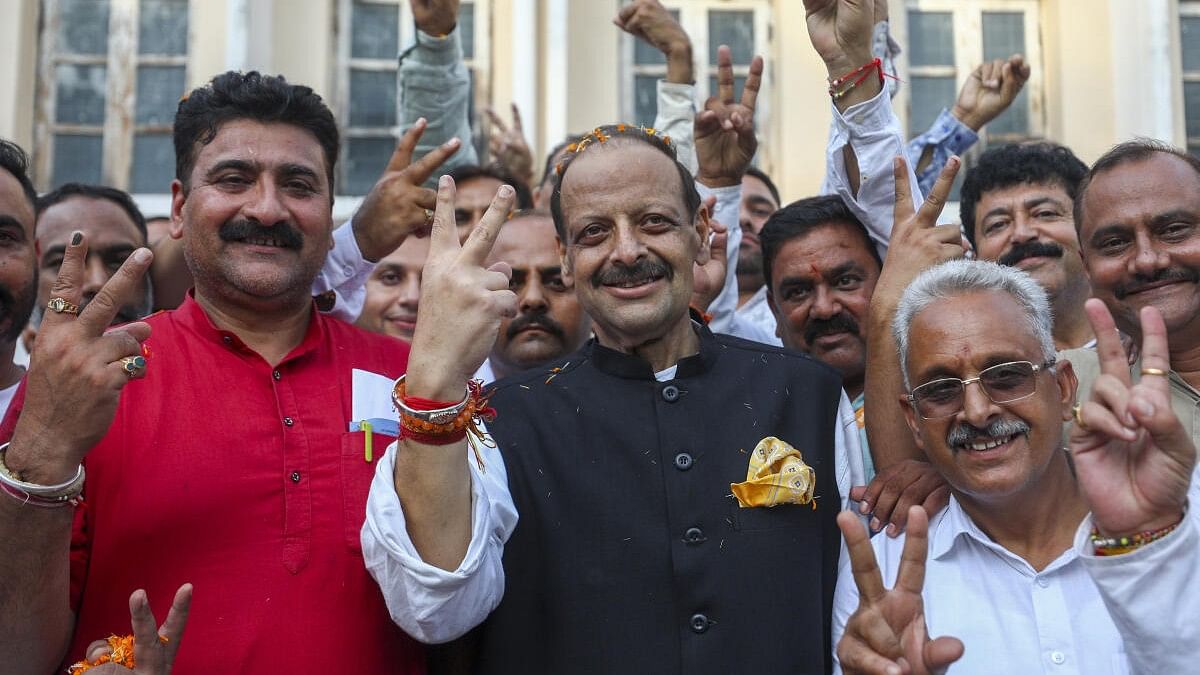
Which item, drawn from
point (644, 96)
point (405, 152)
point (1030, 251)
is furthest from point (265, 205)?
point (644, 96)

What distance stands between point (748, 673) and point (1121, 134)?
609 centimetres

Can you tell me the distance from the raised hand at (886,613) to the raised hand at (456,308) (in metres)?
0.81

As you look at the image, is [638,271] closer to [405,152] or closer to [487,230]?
[487,230]

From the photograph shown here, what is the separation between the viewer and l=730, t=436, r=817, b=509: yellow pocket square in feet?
9.30

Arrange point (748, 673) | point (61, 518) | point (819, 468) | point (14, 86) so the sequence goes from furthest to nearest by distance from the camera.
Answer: point (14, 86) < point (819, 468) < point (748, 673) < point (61, 518)

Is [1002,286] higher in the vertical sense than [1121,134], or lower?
higher

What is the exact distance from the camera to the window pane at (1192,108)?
26.1ft

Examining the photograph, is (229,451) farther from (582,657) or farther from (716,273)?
(716,273)

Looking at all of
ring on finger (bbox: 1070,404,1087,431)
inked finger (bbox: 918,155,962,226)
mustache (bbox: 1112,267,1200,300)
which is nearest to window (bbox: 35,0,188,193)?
inked finger (bbox: 918,155,962,226)

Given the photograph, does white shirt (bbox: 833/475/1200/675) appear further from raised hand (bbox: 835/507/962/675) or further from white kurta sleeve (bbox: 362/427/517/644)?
white kurta sleeve (bbox: 362/427/517/644)

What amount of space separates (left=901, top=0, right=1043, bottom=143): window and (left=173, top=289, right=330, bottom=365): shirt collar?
18.6 feet

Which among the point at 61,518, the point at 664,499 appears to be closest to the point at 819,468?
the point at 664,499

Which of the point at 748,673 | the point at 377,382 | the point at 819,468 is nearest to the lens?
the point at 748,673

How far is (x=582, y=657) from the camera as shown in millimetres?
2727
